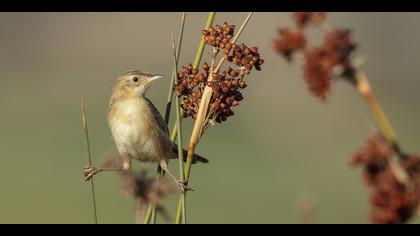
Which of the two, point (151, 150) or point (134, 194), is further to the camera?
point (151, 150)

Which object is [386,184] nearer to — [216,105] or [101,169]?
[216,105]

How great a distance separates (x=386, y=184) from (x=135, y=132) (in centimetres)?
325

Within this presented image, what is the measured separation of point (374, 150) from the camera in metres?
2.06

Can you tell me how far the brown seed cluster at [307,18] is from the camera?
243 centimetres

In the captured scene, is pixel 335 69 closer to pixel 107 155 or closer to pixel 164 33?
pixel 107 155

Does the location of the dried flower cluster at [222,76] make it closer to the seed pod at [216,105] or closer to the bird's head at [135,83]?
the seed pod at [216,105]

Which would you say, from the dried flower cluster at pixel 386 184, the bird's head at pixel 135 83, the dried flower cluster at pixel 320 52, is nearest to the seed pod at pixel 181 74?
the dried flower cluster at pixel 320 52

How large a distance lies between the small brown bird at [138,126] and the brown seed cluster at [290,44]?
2.57m

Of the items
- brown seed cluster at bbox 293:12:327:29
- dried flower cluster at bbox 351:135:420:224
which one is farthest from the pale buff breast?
dried flower cluster at bbox 351:135:420:224

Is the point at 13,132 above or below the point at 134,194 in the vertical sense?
below

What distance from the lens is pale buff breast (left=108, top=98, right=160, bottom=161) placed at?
515cm

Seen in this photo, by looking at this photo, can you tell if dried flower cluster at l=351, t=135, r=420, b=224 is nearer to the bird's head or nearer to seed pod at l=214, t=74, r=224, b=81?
seed pod at l=214, t=74, r=224, b=81

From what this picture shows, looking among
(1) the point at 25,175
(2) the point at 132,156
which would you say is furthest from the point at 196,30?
(2) the point at 132,156
